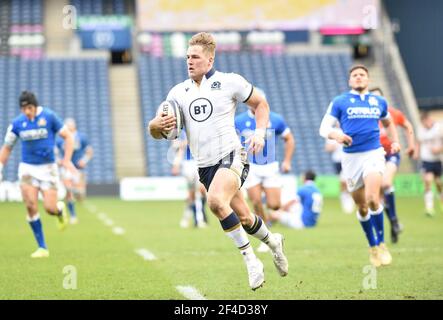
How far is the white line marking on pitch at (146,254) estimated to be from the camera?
12.6m

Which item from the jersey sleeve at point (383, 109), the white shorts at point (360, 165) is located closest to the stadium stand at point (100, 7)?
the jersey sleeve at point (383, 109)

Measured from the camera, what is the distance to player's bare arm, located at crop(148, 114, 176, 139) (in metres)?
8.37

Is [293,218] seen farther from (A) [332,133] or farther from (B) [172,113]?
(B) [172,113]

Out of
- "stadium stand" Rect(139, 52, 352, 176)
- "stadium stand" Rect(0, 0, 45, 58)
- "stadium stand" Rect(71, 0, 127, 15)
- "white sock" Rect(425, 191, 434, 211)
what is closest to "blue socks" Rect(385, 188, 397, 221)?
"white sock" Rect(425, 191, 434, 211)

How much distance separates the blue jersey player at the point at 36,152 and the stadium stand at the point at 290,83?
22.9 m

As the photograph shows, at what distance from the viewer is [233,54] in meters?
41.4

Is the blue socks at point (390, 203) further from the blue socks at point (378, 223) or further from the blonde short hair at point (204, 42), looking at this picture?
the blonde short hair at point (204, 42)

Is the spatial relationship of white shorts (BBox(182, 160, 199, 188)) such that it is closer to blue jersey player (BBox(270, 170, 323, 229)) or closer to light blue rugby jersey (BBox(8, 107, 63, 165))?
blue jersey player (BBox(270, 170, 323, 229))

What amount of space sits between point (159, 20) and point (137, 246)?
2402 centimetres

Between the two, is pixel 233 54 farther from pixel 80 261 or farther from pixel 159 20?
pixel 80 261

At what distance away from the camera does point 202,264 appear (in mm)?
11820

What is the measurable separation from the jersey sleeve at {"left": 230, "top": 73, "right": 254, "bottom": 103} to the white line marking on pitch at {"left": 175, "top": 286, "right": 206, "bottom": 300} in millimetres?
1879

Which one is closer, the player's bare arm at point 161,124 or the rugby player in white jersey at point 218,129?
the player's bare arm at point 161,124
